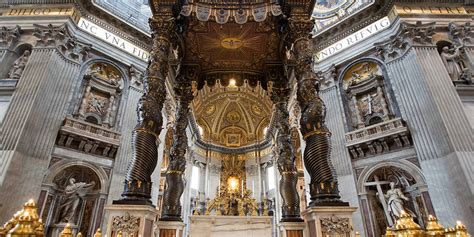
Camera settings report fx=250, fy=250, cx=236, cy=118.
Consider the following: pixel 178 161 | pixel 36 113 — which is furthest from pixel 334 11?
pixel 36 113

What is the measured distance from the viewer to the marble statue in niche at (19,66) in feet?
25.7

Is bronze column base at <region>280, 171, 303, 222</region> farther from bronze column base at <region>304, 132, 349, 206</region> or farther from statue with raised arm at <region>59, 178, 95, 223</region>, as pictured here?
statue with raised arm at <region>59, 178, 95, 223</region>

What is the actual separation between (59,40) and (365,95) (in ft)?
35.8

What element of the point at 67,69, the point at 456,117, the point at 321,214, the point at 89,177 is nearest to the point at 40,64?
the point at 67,69

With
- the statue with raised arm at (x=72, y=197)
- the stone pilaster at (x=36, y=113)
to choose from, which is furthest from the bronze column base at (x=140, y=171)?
the statue with raised arm at (x=72, y=197)

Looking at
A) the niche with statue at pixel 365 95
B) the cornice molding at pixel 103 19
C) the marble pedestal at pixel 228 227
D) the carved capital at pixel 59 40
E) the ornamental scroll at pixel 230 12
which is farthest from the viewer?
the cornice molding at pixel 103 19

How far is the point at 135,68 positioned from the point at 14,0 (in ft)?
15.3

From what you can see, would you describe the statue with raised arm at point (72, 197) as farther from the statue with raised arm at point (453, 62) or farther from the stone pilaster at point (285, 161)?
the statue with raised arm at point (453, 62)

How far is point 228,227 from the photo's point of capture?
602 centimetres

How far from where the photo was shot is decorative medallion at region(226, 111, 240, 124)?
21.7 m

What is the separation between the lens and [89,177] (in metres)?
8.11

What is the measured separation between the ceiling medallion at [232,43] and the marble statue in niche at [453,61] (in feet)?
22.9

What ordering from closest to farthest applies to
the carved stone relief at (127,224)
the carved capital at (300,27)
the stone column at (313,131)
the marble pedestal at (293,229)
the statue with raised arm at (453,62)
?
1. the carved stone relief at (127,224)
2. the stone column at (313,131)
3. the carved capital at (300,27)
4. the marble pedestal at (293,229)
5. the statue with raised arm at (453,62)

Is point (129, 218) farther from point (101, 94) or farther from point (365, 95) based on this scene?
point (365, 95)
